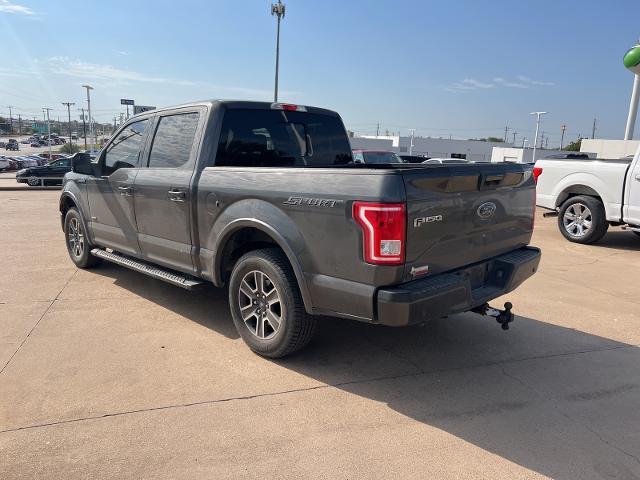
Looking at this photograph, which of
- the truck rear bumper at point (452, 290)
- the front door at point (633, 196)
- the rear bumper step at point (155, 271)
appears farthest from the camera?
the front door at point (633, 196)

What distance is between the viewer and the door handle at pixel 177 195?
14.2 feet

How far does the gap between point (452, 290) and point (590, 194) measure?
7184mm

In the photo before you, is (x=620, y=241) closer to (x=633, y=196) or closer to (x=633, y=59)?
(x=633, y=196)

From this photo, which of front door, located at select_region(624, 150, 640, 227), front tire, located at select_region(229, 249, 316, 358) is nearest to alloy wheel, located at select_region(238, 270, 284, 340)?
front tire, located at select_region(229, 249, 316, 358)

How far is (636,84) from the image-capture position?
2755 centimetres

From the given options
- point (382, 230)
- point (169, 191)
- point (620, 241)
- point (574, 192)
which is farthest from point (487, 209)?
point (620, 241)

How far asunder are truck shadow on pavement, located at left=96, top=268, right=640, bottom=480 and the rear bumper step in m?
0.50

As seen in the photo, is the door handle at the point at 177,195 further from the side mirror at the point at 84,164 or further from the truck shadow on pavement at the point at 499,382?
the side mirror at the point at 84,164

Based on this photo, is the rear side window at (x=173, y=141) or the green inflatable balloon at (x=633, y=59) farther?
the green inflatable balloon at (x=633, y=59)

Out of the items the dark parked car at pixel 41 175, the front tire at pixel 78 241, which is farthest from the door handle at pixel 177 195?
the dark parked car at pixel 41 175

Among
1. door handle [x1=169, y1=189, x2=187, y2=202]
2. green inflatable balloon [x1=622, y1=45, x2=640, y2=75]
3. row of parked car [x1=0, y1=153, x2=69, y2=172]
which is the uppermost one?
green inflatable balloon [x1=622, y1=45, x2=640, y2=75]

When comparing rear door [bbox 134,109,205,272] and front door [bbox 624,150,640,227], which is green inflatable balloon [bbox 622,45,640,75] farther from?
rear door [bbox 134,109,205,272]

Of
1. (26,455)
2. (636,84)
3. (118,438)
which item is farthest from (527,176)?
(636,84)

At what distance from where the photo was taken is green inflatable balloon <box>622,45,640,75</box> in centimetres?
2311
